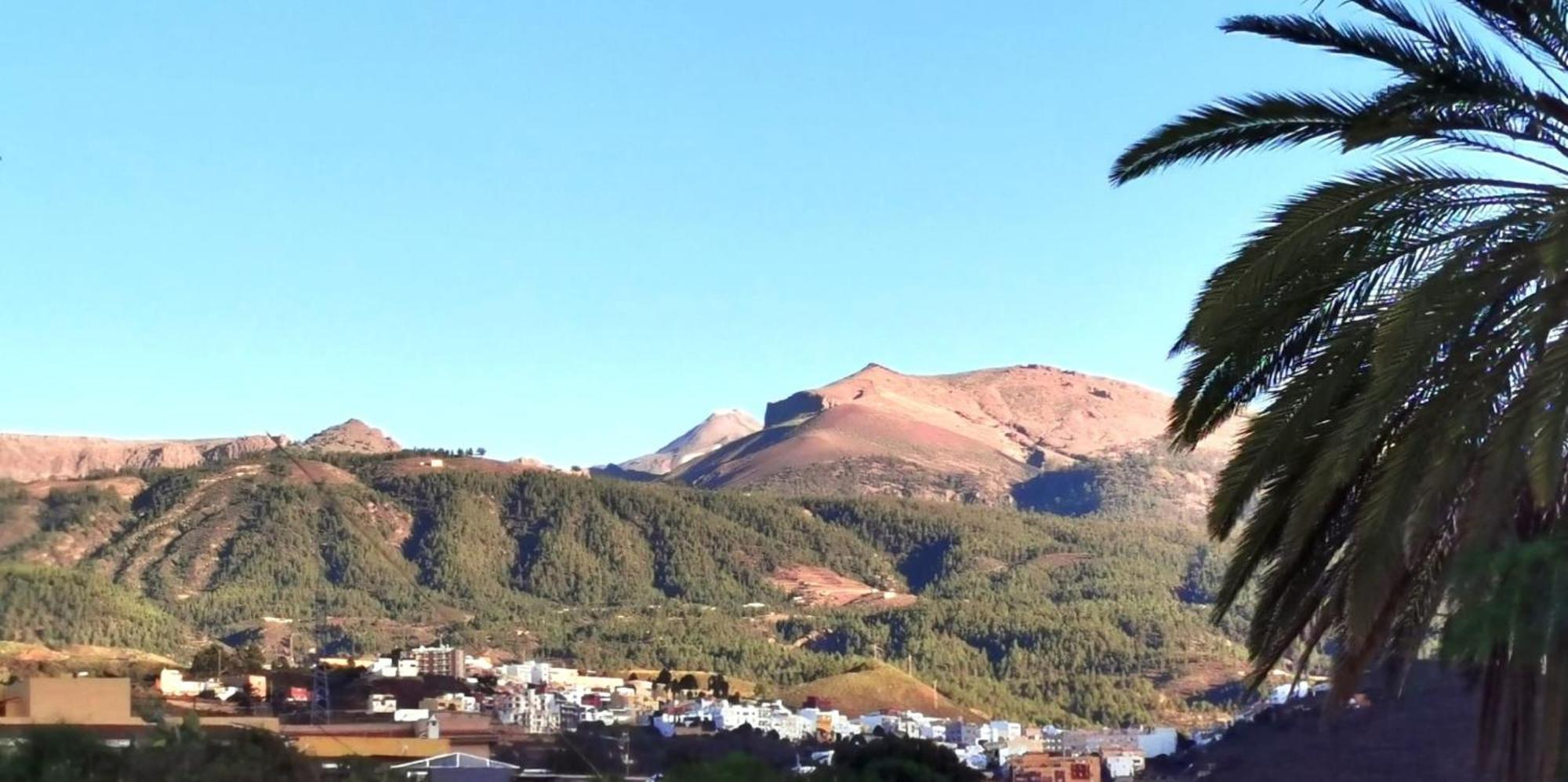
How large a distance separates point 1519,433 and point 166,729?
31.2ft

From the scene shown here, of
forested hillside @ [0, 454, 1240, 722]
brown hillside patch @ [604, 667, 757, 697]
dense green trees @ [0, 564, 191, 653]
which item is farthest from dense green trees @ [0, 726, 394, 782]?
brown hillside patch @ [604, 667, 757, 697]

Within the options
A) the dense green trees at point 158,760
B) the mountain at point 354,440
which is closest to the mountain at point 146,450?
the mountain at point 354,440

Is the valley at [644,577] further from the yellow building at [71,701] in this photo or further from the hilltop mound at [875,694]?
the yellow building at [71,701]

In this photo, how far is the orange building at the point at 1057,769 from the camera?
42188 millimetres

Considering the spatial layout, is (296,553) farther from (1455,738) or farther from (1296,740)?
(1455,738)

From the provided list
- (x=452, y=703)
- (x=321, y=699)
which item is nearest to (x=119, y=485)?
(x=452, y=703)

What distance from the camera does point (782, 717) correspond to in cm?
6200

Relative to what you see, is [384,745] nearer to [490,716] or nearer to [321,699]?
[490,716]

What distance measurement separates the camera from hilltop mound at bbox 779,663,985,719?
8081 centimetres

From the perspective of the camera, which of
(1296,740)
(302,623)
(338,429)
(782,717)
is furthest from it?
(338,429)

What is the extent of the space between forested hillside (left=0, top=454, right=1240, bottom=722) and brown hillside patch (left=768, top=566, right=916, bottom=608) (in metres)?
0.82

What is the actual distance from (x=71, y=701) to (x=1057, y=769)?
25.7 m

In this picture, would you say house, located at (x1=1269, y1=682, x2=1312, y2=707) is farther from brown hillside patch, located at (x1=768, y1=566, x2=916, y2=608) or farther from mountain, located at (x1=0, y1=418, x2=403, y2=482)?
brown hillside patch, located at (x1=768, y1=566, x2=916, y2=608)

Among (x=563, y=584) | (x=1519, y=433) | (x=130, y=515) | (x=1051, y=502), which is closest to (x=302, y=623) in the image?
(x=130, y=515)
